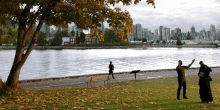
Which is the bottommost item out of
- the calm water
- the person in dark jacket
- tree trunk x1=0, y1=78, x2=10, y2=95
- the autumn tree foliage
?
the calm water

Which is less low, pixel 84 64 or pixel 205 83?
pixel 205 83

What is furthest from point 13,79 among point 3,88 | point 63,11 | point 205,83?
point 205,83

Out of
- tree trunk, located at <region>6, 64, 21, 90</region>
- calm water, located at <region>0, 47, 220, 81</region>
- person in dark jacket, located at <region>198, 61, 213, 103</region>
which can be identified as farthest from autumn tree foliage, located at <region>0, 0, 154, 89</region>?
calm water, located at <region>0, 47, 220, 81</region>

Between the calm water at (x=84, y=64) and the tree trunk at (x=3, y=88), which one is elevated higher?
the tree trunk at (x=3, y=88)

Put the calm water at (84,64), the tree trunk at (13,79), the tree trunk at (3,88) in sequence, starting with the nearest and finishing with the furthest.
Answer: the tree trunk at (3,88), the tree trunk at (13,79), the calm water at (84,64)

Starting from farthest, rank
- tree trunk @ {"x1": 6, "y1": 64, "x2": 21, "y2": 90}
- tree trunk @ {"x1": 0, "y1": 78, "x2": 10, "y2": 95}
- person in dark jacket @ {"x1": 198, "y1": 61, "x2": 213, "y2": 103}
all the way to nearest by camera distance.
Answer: tree trunk @ {"x1": 6, "y1": 64, "x2": 21, "y2": 90} → tree trunk @ {"x1": 0, "y1": 78, "x2": 10, "y2": 95} → person in dark jacket @ {"x1": 198, "y1": 61, "x2": 213, "y2": 103}

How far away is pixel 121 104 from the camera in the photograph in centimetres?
945

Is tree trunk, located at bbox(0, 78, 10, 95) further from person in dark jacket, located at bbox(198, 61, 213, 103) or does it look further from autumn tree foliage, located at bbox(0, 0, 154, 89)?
person in dark jacket, located at bbox(198, 61, 213, 103)

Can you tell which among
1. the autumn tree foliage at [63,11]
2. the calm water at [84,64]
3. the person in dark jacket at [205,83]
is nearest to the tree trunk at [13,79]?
the autumn tree foliage at [63,11]

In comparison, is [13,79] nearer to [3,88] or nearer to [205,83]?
[3,88]

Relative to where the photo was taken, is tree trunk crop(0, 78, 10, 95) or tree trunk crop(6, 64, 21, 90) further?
tree trunk crop(6, 64, 21, 90)

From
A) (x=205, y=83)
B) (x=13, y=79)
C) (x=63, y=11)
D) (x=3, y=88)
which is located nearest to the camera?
(x=205, y=83)

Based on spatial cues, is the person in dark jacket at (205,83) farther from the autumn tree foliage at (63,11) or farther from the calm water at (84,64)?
the calm water at (84,64)

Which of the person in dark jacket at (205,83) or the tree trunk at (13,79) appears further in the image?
the tree trunk at (13,79)
